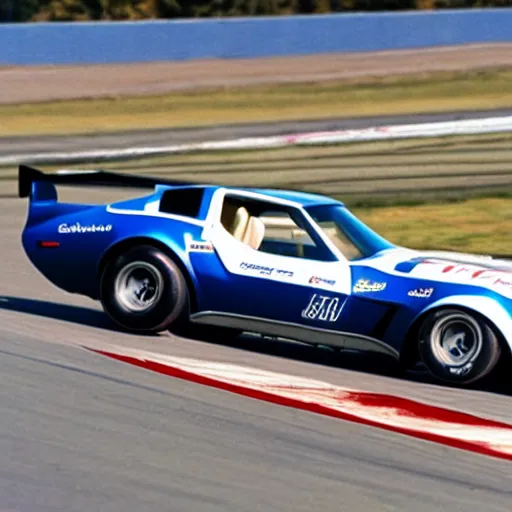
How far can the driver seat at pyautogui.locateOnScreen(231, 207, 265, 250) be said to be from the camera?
27.9ft

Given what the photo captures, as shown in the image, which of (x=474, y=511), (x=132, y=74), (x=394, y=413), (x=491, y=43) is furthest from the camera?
(x=491, y=43)

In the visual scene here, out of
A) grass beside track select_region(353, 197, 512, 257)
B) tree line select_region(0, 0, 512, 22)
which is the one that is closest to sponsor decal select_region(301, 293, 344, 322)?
grass beside track select_region(353, 197, 512, 257)

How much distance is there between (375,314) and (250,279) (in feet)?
3.03

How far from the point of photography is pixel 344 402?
23.7 ft

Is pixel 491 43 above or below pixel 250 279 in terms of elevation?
above

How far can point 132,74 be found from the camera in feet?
119

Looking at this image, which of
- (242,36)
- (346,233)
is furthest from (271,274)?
(242,36)

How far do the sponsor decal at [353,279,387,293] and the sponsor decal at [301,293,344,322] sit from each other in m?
0.14

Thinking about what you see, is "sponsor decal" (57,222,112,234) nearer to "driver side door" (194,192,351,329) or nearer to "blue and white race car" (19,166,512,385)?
"blue and white race car" (19,166,512,385)

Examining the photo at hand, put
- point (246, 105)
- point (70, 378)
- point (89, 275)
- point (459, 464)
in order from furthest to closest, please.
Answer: point (246, 105) → point (89, 275) → point (70, 378) → point (459, 464)

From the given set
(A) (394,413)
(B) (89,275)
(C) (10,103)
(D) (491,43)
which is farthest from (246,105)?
(A) (394,413)

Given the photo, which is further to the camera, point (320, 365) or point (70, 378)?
point (320, 365)

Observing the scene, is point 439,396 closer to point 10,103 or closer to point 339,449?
point 339,449

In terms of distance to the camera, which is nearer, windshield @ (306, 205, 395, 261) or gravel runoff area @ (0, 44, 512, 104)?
windshield @ (306, 205, 395, 261)
